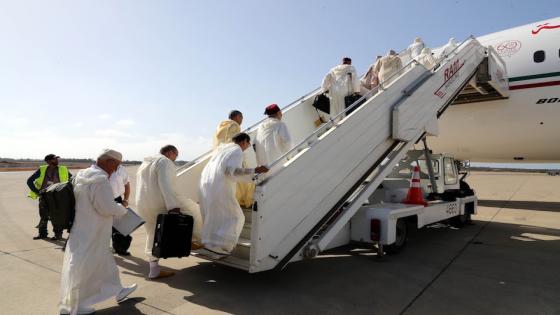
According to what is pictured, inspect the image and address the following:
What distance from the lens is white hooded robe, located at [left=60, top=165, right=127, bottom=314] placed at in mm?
3350

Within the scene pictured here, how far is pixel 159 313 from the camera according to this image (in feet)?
11.5

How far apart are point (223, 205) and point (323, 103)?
349cm

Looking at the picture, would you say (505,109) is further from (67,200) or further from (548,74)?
(67,200)

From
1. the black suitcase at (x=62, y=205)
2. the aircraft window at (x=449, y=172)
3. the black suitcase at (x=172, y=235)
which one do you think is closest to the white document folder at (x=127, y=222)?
the black suitcase at (x=172, y=235)

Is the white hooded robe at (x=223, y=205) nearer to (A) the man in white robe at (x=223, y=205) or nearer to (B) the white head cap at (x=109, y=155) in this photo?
(A) the man in white robe at (x=223, y=205)

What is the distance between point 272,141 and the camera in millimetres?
4945

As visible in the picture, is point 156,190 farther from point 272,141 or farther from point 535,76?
point 535,76

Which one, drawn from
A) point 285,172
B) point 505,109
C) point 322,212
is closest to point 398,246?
point 322,212

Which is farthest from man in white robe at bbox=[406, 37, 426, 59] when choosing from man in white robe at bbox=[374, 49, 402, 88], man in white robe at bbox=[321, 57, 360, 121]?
man in white robe at bbox=[321, 57, 360, 121]

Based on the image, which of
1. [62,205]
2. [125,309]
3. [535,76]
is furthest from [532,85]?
[62,205]

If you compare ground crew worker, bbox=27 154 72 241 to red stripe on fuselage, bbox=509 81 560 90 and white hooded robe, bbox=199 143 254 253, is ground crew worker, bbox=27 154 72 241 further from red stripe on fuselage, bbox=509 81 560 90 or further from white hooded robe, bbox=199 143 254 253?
red stripe on fuselage, bbox=509 81 560 90

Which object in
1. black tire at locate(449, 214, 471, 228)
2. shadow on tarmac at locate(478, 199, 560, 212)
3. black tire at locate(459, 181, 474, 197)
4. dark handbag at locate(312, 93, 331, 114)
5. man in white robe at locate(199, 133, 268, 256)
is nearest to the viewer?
man in white robe at locate(199, 133, 268, 256)

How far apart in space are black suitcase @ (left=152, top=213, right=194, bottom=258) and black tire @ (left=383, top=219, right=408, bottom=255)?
131 inches

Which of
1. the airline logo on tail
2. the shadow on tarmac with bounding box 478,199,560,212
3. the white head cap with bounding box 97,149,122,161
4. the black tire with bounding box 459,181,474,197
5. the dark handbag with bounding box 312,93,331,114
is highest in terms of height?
the airline logo on tail
